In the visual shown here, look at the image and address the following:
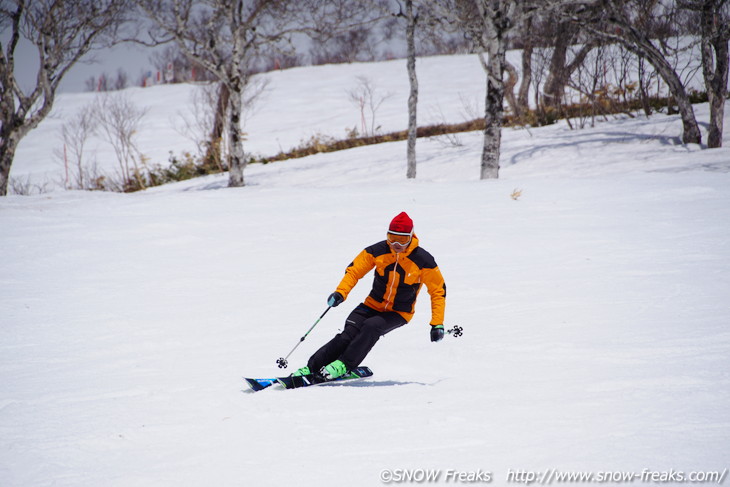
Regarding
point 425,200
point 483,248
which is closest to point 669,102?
point 425,200

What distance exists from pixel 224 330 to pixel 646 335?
4.11 m

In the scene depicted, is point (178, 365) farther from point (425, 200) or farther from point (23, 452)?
point (425, 200)

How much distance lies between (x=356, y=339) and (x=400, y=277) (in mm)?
650

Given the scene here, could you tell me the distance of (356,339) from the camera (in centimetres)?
476

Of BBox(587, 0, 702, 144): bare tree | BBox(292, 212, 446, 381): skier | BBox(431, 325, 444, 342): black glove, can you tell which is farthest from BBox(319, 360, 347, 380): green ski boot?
BBox(587, 0, 702, 144): bare tree

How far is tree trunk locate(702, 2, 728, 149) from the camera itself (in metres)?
13.8

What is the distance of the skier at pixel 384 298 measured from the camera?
4723 millimetres

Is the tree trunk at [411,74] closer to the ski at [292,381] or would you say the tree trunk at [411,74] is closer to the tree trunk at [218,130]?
the tree trunk at [218,130]

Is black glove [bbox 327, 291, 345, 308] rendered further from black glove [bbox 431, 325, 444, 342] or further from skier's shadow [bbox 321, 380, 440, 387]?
black glove [bbox 431, 325, 444, 342]

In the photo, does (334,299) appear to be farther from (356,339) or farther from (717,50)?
(717,50)

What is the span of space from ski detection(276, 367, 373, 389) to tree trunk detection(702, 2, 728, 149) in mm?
12858

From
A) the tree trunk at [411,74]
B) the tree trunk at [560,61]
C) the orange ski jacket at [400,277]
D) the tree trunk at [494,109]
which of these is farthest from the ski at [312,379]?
the tree trunk at [560,61]

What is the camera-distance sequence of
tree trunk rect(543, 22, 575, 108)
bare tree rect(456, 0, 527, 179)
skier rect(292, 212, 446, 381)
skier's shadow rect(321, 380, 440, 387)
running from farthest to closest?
tree trunk rect(543, 22, 575, 108)
bare tree rect(456, 0, 527, 179)
skier rect(292, 212, 446, 381)
skier's shadow rect(321, 380, 440, 387)

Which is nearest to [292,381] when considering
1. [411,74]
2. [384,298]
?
[384,298]
